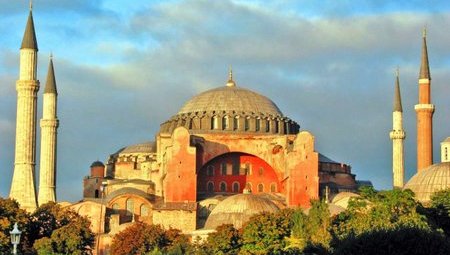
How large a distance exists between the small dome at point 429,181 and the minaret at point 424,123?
25.5ft

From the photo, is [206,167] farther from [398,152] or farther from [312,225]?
[312,225]

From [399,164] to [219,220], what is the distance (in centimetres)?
1929

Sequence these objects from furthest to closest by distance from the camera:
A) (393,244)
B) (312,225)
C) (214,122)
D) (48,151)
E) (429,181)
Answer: (214,122) < (48,151) < (429,181) < (312,225) < (393,244)

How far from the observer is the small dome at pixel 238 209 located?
68.2 meters

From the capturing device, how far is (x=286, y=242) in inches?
2345

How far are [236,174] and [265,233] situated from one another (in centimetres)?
1607

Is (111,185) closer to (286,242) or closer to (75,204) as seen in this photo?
(75,204)

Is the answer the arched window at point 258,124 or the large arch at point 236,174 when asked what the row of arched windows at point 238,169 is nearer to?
the large arch at point 236,174

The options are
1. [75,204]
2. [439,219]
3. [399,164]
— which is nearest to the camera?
→ [439,219]

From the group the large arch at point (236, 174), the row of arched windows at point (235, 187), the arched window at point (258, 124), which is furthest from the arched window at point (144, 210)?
the arched window at point (258, 124)

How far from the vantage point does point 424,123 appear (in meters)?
81.8

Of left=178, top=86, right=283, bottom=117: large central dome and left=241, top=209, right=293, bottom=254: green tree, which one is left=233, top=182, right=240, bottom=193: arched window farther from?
left=241, top=209, right=293, bottom=254: green tree

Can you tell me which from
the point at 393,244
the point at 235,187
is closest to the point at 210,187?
the point at 235,187

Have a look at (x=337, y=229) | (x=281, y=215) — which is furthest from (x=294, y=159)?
(x=337, y=229)
